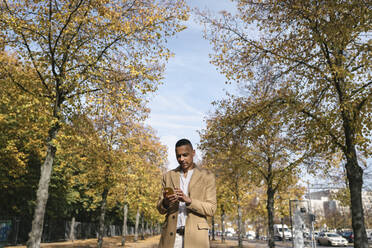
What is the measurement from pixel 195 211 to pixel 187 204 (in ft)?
0.33

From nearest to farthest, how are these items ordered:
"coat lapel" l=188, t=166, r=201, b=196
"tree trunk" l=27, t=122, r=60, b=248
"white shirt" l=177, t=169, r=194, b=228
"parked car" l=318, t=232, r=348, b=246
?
1. "white shirt" l=177, t=169, r=194, b=228
2. "coat lapel" l=188, t=166, r=201, b=196
3. "tree trunk" l=27, t=122, r=60, b=248
4. "parked car" l=318, t=232, r=348, b=246

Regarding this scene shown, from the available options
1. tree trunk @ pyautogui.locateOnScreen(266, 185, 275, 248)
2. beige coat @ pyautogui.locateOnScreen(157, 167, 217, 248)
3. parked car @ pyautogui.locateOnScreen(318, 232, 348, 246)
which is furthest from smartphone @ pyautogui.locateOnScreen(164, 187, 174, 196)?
parked car @ pyautogui.locateOnScreen(318, 232, 348, 246)

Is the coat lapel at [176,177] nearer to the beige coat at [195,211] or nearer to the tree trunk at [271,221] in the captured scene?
the beige coat at [195,211]

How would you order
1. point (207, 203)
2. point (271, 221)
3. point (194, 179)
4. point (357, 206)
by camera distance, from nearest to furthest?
point (207, 203)
point (194, 179)
point (357, 206)
point (271, 221)

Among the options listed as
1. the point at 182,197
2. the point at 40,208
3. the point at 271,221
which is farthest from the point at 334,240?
the point at 182,197

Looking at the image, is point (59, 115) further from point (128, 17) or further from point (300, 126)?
point (300, 126)

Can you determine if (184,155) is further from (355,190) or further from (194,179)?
(355,190)

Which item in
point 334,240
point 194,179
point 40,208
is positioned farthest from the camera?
point 334,240

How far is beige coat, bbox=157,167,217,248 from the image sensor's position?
2.74 m

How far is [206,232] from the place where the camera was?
280 cm

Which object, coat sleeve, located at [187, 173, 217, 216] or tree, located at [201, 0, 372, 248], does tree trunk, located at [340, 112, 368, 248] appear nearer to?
tree, located at [201, 0, 372, 248]

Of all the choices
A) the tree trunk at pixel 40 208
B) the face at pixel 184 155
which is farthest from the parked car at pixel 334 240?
the face at pixel 184 155

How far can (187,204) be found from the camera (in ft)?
9.18

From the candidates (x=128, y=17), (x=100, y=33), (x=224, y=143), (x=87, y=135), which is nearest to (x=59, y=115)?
(x=87, y=135)
